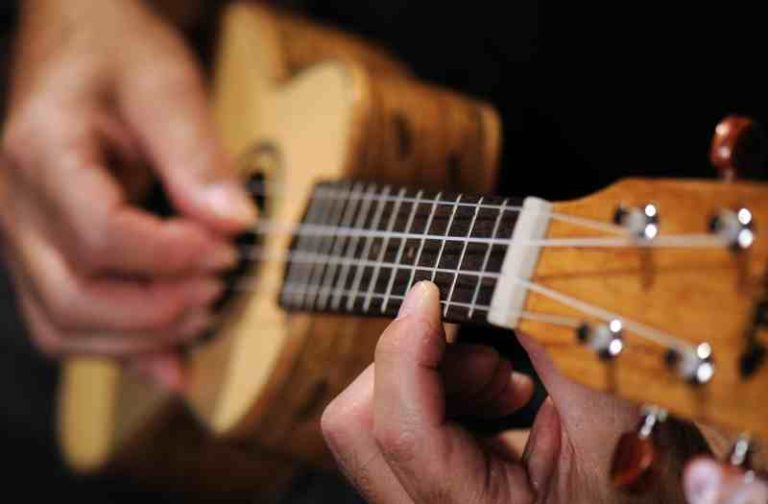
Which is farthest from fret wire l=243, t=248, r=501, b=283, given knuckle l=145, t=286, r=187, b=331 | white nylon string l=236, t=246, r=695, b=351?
knuckle l=145, t=286, r=187, b=331

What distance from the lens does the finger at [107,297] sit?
79 centimetres

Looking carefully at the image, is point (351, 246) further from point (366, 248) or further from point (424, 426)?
point (424, 426)

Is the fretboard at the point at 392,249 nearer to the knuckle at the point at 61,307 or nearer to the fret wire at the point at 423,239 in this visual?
the fret wire at the point at 423,239

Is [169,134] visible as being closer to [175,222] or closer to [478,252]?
[175,222]

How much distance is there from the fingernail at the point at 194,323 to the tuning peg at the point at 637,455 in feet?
1.58

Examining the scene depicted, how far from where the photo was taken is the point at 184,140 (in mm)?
792

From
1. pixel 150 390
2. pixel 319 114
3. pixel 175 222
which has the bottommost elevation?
pixel 150 390

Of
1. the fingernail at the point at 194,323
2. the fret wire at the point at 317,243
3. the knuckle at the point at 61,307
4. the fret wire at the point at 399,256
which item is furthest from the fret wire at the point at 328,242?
the knuckle at the point at 61,307

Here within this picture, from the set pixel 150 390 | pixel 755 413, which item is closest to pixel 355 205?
pixel 755 413

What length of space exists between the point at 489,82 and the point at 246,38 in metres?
0.27

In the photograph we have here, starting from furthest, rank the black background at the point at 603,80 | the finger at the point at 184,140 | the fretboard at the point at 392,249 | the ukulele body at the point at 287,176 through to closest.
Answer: the finger at the point at 184,140 < the ukulele body at the point at 287,176 < the black background at the point at 603,80 < the fretboard at the point at 392,249

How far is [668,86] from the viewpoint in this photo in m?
0.53

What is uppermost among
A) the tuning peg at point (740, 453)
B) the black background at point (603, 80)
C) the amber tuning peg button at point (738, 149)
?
the black background at point (603, 80)

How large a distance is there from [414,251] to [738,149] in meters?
0.15
